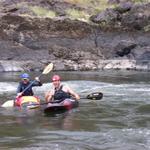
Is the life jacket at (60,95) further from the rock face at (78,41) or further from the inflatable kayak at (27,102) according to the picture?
the rock face at (78,41)

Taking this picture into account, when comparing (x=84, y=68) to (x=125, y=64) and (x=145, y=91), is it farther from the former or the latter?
(x=145, y=91)

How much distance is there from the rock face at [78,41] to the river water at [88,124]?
11954 mm

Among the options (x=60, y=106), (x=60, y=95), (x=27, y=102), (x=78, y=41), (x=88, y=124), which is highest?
(x=78, y=41)

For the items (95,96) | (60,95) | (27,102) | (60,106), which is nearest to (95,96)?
(95,96)

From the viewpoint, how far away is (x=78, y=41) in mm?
37688

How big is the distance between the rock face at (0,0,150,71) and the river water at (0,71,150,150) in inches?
471

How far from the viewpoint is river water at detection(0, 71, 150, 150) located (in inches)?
452

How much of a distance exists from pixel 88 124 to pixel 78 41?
2370cm

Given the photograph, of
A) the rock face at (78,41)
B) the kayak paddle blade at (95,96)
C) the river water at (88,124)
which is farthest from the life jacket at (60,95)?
the rock face at (78,41)

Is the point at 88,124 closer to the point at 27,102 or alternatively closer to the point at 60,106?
the point at 60,106

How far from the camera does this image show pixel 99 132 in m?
12.9

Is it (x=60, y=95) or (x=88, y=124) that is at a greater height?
(x=60, y=95)

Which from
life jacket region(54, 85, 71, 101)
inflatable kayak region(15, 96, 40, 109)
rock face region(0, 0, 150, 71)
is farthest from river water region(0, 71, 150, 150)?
rock face region(0, 0, 150, 71)

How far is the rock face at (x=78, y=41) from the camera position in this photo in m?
34.8
